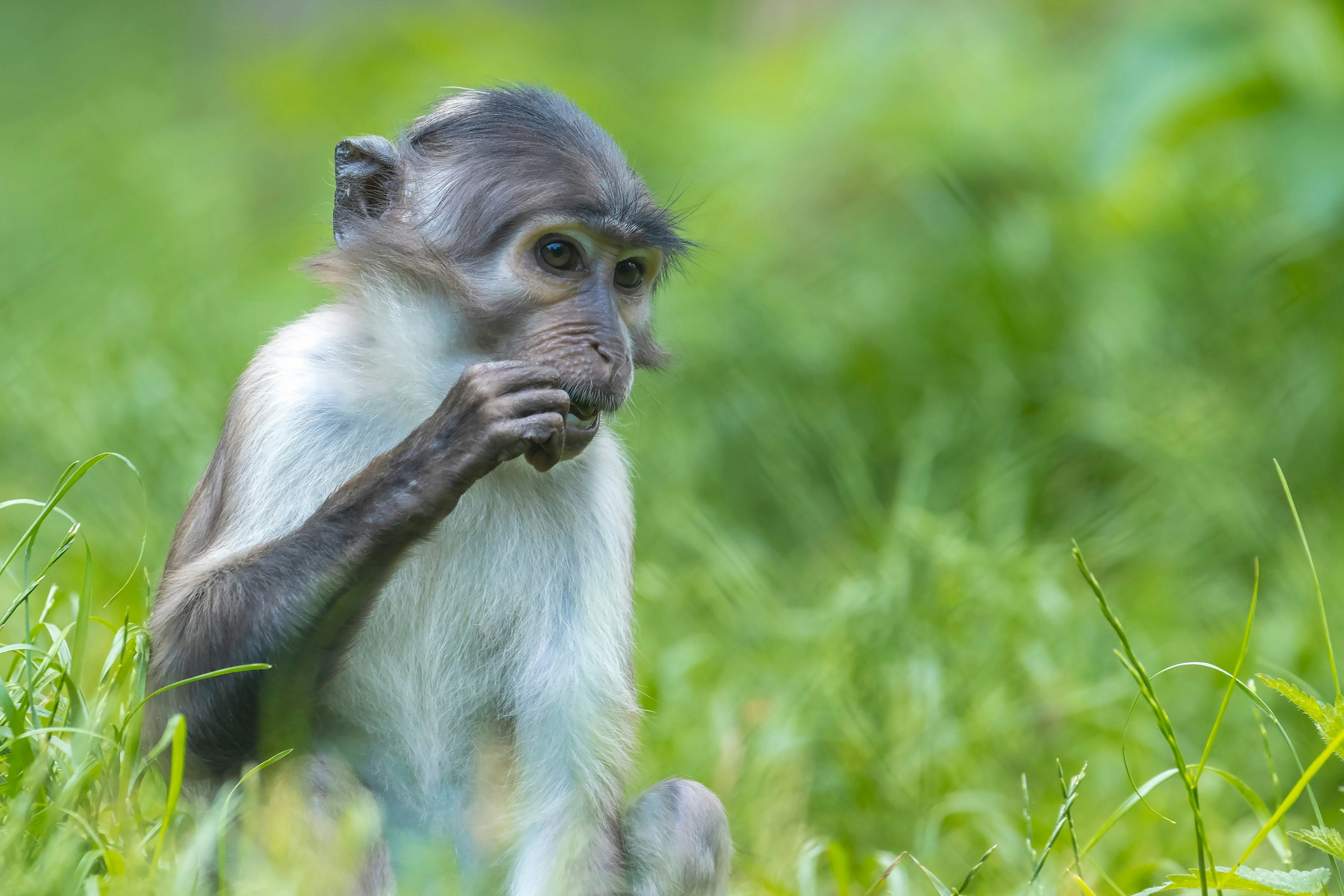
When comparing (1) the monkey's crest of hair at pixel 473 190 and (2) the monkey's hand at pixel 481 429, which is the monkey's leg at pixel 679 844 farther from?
(1) the monkey's crest of hair at pixel 473 190

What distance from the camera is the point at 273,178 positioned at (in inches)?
535

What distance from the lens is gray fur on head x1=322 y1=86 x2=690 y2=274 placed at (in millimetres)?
3848

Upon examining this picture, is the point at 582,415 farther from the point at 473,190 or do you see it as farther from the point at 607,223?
the point at 473,190

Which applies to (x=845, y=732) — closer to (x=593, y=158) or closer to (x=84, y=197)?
(x=593, y=158)

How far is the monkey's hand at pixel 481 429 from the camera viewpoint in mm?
3273

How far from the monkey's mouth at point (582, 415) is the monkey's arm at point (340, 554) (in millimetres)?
141

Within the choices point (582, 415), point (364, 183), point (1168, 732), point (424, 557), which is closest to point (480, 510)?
point (424, 557)

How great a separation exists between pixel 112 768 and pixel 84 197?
24.6 feet

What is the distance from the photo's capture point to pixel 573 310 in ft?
12.2

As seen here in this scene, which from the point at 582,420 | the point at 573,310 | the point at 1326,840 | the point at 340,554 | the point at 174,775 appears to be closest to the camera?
the point at 1326,840

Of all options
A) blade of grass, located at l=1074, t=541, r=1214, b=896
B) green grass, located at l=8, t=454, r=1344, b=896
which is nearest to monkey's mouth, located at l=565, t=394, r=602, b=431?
green grass, located at l=8, t=454, r=1344, b=896

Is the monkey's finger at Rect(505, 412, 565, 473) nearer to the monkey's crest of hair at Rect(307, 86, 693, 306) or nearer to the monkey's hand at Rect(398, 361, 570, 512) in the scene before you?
the monkey's hand at Rect(398, 361, 570, 512)

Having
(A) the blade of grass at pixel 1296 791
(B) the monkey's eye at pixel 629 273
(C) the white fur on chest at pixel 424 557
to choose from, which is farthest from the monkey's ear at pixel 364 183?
(A) the blade of grass at pixel 1296 791

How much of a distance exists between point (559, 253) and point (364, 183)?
0.73 m
